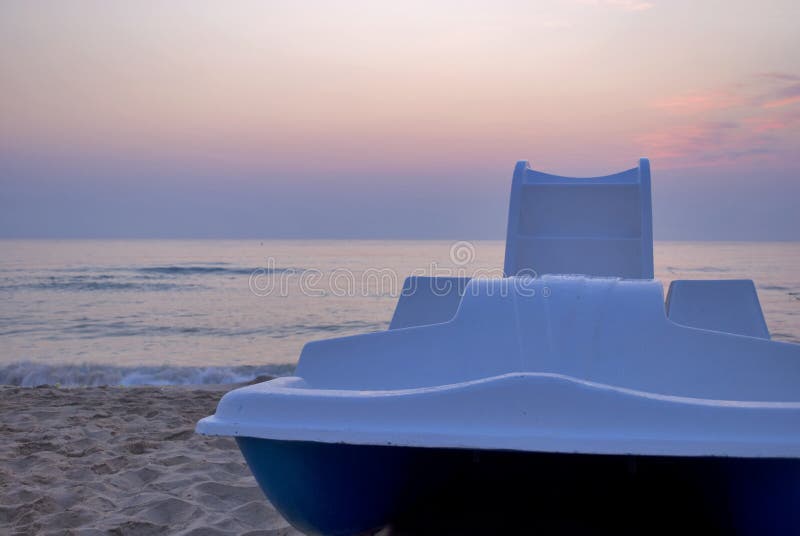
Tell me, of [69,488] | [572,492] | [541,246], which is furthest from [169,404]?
[572,492]

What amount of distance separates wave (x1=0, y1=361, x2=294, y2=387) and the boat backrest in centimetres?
527

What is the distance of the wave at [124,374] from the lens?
9.51 m

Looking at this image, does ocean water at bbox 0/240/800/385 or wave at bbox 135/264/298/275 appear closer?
ocean water at bbox 0/240/800/385

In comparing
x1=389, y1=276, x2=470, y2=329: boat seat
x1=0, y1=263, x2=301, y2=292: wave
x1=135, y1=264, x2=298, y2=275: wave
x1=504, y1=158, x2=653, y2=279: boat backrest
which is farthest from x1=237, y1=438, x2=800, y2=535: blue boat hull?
x1=135, y1=264, x2=298, y2=275: wave

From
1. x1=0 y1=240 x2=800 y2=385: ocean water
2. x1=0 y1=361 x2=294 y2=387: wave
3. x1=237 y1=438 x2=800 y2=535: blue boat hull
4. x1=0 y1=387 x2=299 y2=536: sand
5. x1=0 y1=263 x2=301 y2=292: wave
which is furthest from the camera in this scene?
x1=0 y1=263 x2=301 y2=292: wave

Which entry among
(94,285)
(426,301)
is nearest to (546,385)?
(426,301)

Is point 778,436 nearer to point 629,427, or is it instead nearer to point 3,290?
point 629,427

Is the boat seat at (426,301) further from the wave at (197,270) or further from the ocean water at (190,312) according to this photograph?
the wave at (197,270)

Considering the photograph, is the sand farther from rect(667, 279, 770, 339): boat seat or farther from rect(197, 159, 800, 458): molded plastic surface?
rect(667, 279, 770, 339): boat seat

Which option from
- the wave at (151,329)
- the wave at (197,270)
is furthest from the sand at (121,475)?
the wave at (197,270)

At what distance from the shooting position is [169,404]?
6.52m

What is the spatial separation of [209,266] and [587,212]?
24.4 m

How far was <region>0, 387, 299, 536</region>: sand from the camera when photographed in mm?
3439

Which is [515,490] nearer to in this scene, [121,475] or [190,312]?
[121,475]
